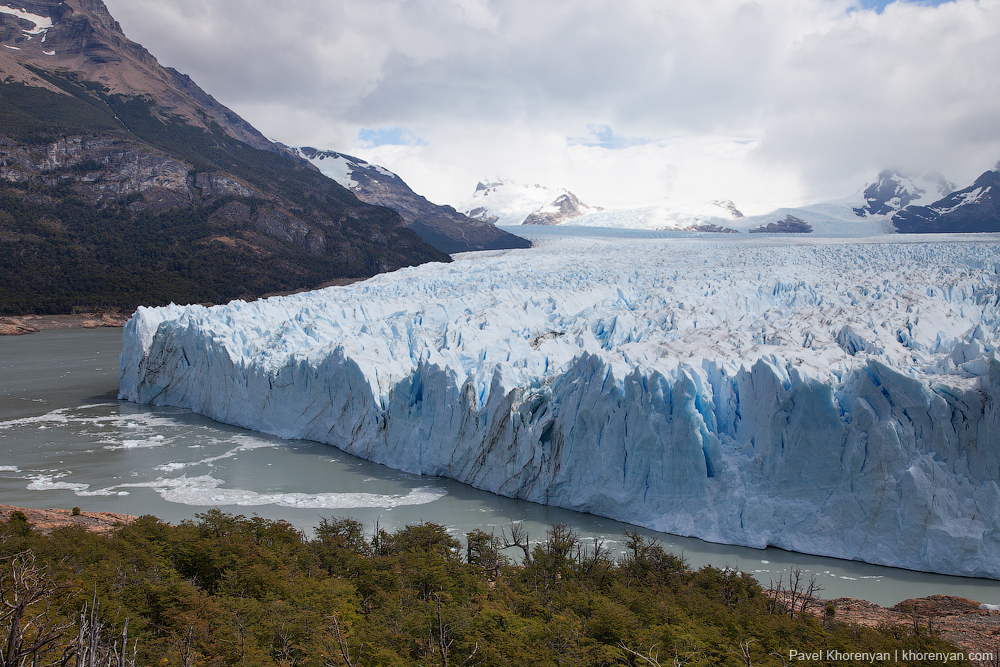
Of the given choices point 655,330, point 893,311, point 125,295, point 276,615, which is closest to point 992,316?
point 893,311

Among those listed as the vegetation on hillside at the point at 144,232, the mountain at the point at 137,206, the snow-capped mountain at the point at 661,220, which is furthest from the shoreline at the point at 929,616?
the snow-capped mountain at the point at 661,220

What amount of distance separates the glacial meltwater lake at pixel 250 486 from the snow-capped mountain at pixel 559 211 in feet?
Answer: 225

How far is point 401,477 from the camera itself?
13742 mm

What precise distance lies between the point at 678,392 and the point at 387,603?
244 inches

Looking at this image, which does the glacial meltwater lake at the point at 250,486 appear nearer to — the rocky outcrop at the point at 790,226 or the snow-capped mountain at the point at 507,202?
the rocky outcrop at the point at 790,226

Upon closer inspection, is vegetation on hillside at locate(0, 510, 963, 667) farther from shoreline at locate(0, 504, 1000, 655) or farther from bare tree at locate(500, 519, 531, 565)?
bare tree at locate(500, 519, 531, 565)

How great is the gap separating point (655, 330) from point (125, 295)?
1499 inches

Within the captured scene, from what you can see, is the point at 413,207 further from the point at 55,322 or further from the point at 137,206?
the point at 55,322

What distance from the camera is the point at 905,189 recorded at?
65438mm

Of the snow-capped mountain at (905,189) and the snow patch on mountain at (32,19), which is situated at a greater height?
the snow patch on mountain at (32,19)

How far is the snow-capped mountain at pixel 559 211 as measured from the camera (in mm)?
83519

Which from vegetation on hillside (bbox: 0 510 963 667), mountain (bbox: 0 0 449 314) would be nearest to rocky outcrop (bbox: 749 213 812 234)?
mountain (bbox: 0 0 449 314)

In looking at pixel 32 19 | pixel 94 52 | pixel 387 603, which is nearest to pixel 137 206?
pixel 94 52

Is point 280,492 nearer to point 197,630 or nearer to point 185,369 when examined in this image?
point 197,630
